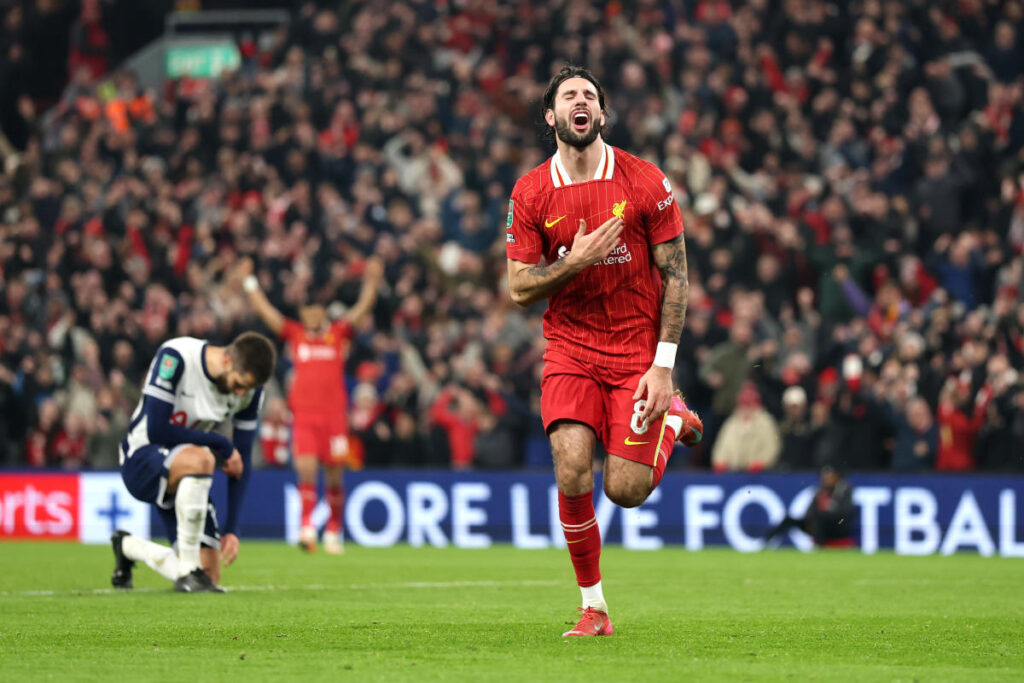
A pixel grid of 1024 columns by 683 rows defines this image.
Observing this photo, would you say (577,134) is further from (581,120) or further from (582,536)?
(582,536)

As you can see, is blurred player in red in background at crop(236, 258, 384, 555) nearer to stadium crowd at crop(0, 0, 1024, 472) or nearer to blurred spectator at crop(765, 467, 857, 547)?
stadium crowd at crop(0, 0, 1024, 472)

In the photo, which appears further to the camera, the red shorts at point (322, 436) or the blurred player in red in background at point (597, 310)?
the red shorts at point (322, 436)

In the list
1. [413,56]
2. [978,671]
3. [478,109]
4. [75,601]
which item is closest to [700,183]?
[478,109]

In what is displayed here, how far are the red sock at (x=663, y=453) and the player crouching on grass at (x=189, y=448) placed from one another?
3158mm

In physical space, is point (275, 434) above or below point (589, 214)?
below

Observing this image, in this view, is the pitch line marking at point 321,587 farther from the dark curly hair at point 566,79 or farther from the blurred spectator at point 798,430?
the blurred spectator at point 798,430

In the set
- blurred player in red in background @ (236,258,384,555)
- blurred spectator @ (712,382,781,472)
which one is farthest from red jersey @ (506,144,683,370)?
blurred spectator @ (712,382,781,472)

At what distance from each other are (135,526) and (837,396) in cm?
856

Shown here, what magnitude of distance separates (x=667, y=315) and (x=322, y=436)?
1009cm

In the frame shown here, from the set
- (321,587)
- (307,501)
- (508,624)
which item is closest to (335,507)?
(307,501)

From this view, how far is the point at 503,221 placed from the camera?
2128 centimetres

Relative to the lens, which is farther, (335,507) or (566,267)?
(335,507)

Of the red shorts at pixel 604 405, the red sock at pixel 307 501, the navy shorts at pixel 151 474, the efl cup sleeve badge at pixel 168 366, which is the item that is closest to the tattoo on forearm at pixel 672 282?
the red shorts at pixel 604 405

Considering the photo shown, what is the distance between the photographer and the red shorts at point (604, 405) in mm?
7660
